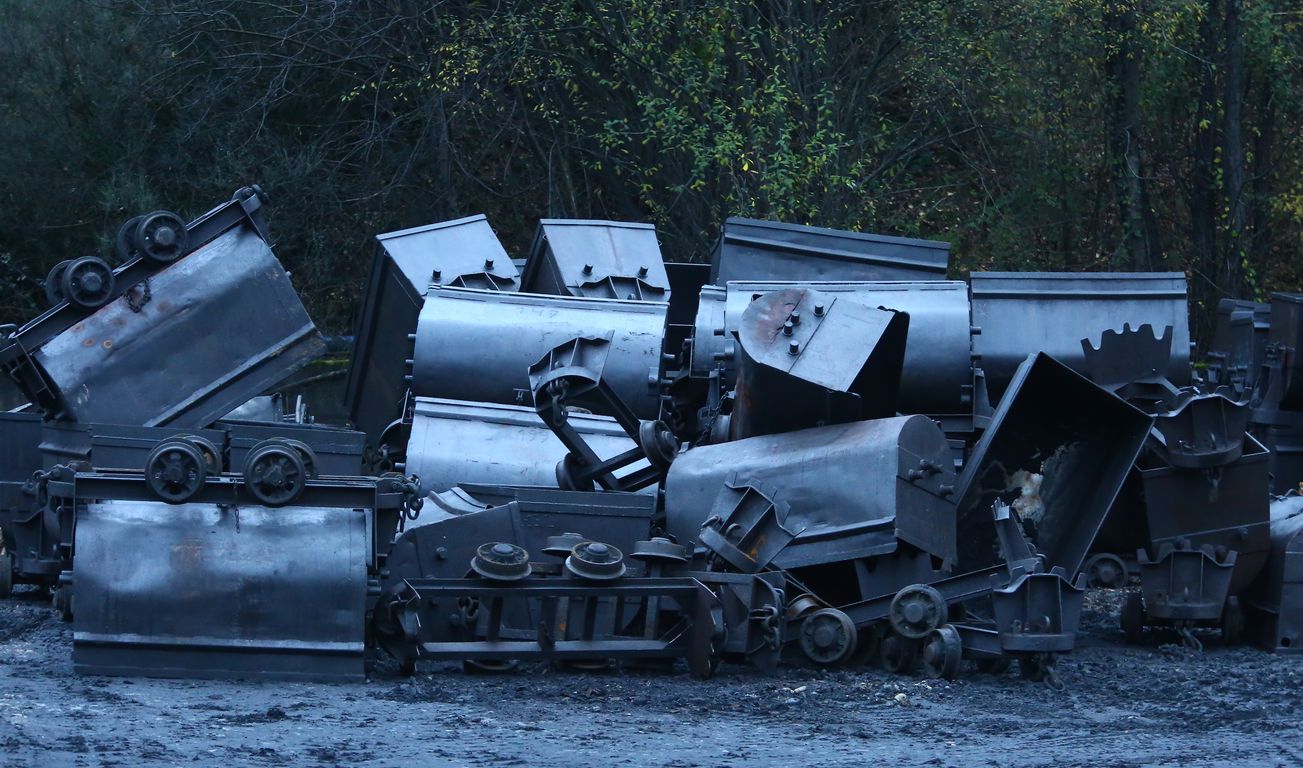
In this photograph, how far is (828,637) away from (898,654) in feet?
0.94

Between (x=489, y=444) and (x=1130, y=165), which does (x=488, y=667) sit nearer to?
(x=489, y=444)

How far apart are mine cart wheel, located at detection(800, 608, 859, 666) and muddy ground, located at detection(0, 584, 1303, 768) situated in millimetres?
96

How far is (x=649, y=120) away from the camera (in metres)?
14.1

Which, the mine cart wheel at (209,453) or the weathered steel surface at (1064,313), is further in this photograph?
the weathered steel surface at (1064,313)

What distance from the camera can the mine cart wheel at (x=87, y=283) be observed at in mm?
7852

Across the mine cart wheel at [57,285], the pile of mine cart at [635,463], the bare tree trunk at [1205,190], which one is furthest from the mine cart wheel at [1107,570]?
the bare tree trunk at [1205,190]

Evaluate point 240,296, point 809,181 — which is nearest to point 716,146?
point 809,181

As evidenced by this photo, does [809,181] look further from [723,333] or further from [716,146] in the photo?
[723,333]

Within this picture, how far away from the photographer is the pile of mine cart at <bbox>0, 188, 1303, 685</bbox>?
595 centimetres

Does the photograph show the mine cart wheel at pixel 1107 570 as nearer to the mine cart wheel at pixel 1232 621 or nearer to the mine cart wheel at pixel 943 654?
the mine cart wheel at pixel 1232 621

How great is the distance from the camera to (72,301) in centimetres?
787

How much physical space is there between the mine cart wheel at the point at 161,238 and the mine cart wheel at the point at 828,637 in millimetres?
3768

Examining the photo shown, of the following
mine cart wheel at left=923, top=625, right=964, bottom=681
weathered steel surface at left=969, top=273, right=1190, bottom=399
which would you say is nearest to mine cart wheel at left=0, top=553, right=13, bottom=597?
mine cart wheel at left=923, top=625, right=964, bottom=681

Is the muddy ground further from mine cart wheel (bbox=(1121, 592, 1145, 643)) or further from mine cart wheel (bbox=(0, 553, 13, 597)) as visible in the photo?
mine cart wheel (bbox=(0, 553, 13, 597))
